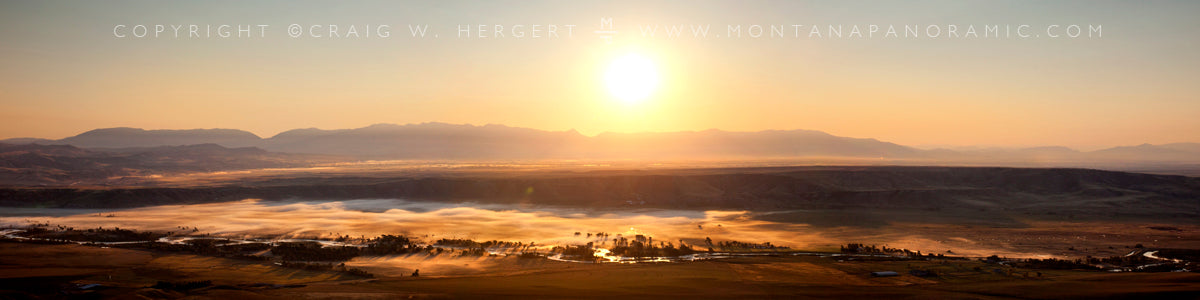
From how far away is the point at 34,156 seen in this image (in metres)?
115

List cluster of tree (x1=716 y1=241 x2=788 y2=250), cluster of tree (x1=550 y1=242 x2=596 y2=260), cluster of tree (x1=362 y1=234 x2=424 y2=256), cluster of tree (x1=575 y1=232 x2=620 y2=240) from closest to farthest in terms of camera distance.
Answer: cluster of tree (x1=550 y1=242 x2=596 y2=260)
cluster of tree (x1=362 y1=234 x2=424 y2=256)
cluster of tree (x1=716 y1=241 x2=788 y2=250)
cluster of tree (x1=575 y1=232 x2=620 y2=240)

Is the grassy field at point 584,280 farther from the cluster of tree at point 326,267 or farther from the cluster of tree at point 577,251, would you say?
the cluster of tree at point 577,251

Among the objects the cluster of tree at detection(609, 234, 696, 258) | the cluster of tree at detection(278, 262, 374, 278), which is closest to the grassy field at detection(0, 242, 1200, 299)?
the cluster of tree at detection(278, 262, 374, 278)

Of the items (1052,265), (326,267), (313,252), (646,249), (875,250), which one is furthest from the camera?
(646,249)

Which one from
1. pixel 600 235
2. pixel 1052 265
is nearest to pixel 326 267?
pixel 600 235

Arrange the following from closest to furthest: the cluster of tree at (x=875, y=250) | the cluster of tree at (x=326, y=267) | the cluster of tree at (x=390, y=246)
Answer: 1. the cluster of tree at (x=326, y=267)
2. the cluster of tree at (x=875, y=250)
3. the cluster of tree at (x=390, y=246)

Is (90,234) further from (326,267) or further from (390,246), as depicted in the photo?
(326,267)

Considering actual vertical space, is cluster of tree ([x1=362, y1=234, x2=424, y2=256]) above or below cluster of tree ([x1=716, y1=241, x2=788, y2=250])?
above

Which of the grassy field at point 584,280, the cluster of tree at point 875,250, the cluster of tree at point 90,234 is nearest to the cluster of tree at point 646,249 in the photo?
the grassy field at point 584,280

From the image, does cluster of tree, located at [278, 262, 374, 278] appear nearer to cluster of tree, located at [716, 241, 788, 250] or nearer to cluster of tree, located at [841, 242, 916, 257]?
cluster of tree, located at [716, 241, 788, 250]

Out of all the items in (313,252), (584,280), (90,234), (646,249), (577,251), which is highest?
(90,234)

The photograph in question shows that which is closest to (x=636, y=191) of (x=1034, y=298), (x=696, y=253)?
(x=696, y=253)

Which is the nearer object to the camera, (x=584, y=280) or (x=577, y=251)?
(x=584, y=280)

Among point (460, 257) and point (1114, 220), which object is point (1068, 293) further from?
point (1114, 220)
